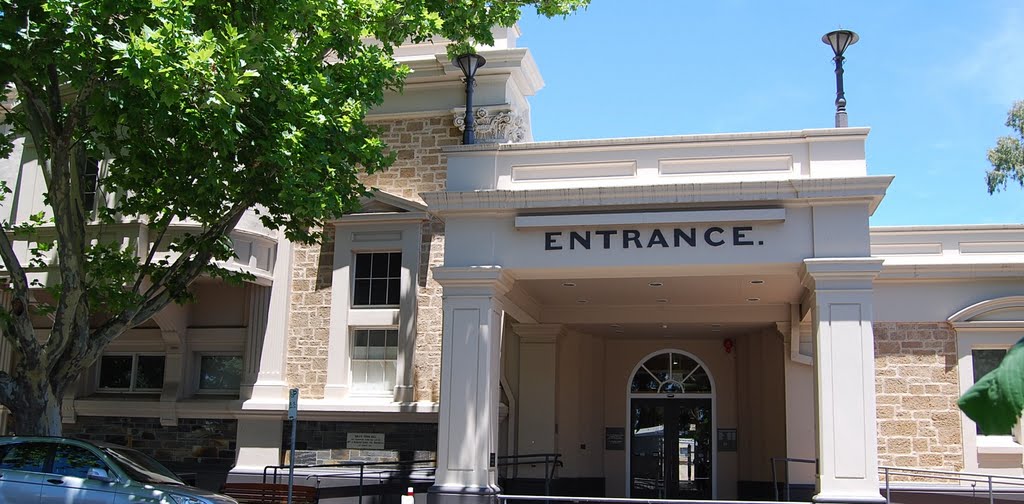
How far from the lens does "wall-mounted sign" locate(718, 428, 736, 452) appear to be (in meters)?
21.9

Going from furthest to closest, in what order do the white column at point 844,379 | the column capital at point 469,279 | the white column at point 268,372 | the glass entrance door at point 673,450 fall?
1. the glass entrance door at point 673,450
2. the white column at point 268,372
3. the column capital at point 469,279
4. the white column at point 844,379

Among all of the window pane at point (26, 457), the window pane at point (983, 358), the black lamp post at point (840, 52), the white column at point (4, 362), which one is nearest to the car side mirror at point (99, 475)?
the window pane at point (26, 457)

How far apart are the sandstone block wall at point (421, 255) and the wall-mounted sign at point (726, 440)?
25.9 feet

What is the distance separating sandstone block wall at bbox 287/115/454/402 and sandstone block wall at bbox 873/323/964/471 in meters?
8.02

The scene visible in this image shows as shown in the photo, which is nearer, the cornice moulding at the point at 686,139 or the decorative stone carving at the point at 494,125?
the cornice moulding at the point at 686,139

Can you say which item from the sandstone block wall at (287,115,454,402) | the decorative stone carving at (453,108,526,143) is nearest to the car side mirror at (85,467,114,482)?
the sandstone block wall at (287,115,454,402)

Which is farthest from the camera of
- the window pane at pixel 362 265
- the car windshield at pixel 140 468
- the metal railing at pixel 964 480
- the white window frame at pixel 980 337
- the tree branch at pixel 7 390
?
the window pane at pixel 362 265

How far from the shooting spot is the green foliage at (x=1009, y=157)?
32.4m

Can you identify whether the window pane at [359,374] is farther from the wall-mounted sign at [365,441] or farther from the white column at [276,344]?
the white column at [276,344]

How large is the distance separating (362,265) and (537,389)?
14.1 feet

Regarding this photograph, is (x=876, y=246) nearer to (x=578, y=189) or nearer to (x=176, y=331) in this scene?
(x=578, y=189)

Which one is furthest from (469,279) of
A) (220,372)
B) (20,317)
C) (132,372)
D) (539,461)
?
(132,372)

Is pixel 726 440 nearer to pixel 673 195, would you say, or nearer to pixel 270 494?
pixel 673 195

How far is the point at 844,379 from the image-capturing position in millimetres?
12922
